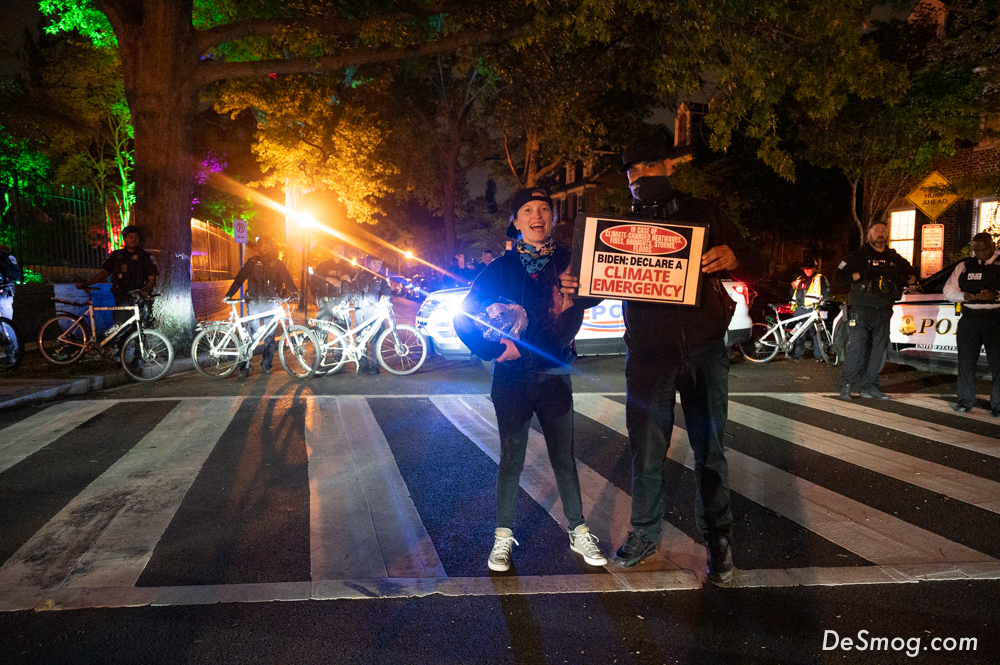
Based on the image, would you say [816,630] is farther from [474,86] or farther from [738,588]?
[474,86]

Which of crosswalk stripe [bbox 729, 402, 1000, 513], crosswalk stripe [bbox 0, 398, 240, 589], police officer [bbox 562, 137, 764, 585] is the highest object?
police officer [bbox 562, 137, 764, 585]

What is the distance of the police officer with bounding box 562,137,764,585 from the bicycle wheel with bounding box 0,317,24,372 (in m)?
9.96

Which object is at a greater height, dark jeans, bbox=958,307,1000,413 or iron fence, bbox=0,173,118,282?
iron fence, bbox=0,173,118,282

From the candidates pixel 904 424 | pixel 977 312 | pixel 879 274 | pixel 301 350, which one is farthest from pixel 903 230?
pixel 301 350

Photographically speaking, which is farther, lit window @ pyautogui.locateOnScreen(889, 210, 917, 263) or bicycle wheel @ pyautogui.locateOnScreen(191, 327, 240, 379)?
lit window @ pyautogui.locateOnScreen(889, 210, 917, 263)

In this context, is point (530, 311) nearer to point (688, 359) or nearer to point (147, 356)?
point (688, 359)

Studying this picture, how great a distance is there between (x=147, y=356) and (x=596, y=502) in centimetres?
776

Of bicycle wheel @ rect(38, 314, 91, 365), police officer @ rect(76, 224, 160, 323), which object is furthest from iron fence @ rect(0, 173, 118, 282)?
police officer @ rect(76, 224, 160, 323)

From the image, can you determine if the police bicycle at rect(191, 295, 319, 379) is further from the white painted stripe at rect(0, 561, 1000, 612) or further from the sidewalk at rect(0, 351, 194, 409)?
the white painted stripe at rect(0, 561, 1000, 612)

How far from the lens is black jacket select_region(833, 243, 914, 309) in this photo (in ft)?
25.5

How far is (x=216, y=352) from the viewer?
384 inches

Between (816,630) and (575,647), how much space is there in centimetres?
109

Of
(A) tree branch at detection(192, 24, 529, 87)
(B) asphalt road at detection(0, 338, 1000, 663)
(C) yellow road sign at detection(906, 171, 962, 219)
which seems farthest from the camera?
(A) tree branch at detection(192, 24, 529, 87)

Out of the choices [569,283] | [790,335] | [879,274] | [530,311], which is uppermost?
[879,274]
